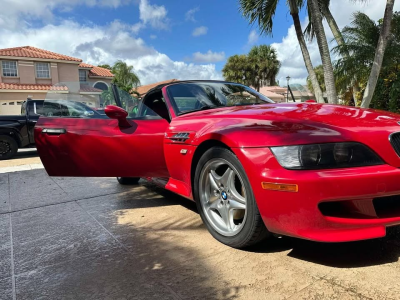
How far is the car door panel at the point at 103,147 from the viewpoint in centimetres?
318

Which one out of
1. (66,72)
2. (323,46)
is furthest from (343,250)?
(66,72)

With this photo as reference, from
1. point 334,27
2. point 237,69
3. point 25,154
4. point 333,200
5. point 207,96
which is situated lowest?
point 25,154

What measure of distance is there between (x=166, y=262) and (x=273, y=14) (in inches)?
372

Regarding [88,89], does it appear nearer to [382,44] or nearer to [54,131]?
[54,131]

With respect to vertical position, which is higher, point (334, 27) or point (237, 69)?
point (237, 69)

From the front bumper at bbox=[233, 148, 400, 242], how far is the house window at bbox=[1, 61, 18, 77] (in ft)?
102

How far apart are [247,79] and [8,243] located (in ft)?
122

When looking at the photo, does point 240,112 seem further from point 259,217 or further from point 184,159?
point 259,217

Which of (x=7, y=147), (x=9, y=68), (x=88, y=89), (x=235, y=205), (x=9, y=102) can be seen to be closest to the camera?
(x=235, y=205)

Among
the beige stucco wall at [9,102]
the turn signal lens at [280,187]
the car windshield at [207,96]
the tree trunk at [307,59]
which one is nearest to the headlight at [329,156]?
the turn signal lens at [280,187]

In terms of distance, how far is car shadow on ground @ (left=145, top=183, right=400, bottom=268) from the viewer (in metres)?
2.21

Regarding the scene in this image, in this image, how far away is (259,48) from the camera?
3809 cm

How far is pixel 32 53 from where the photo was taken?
2808 centimetres

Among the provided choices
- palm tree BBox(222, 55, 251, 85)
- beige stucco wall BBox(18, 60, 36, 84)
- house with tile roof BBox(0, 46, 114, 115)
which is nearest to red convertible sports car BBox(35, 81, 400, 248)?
house with tile roof BBox(0, 46, 114, 115)
